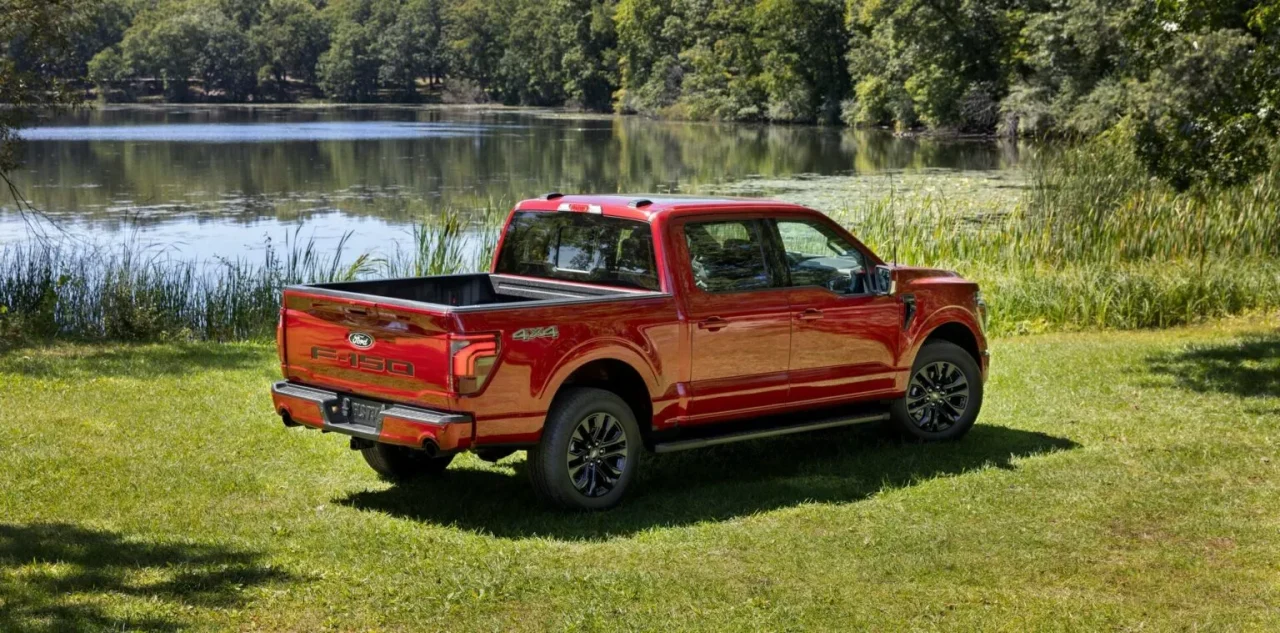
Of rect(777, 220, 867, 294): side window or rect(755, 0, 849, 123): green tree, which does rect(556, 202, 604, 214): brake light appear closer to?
rect(777, 220, 867, 294): side window

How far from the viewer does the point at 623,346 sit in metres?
8.14

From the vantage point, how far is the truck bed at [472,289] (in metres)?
8.92

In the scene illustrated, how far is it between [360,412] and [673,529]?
1.86 meters

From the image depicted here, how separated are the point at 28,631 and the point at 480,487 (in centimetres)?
349

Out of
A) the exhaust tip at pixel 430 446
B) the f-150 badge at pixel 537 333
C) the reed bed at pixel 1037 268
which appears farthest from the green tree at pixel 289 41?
the exhaust tip at pixel 430 446

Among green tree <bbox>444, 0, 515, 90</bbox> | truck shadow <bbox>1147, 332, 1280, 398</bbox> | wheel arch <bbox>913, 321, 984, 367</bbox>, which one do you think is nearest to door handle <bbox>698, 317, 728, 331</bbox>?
wheel arch <bbox>913, 321, 984, 367</bbox>

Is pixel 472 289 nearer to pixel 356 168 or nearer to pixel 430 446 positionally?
pixel 430 446

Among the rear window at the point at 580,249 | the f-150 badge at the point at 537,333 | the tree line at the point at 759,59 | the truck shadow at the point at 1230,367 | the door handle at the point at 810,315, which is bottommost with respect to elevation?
the truck shadow at the point at 1230,367

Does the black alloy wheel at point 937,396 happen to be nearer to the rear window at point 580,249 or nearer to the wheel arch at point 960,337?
the wheel arch at point 960,337

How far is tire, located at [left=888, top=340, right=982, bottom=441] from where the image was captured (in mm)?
10016

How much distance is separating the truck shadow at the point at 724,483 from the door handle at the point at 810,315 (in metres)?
1.02

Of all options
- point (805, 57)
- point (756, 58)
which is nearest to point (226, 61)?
point (756, 58)

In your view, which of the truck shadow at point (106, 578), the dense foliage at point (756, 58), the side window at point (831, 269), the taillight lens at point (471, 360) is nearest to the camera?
the truck shadow at point (106, 578)

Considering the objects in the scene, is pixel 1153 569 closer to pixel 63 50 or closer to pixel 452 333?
pixel 452 333
